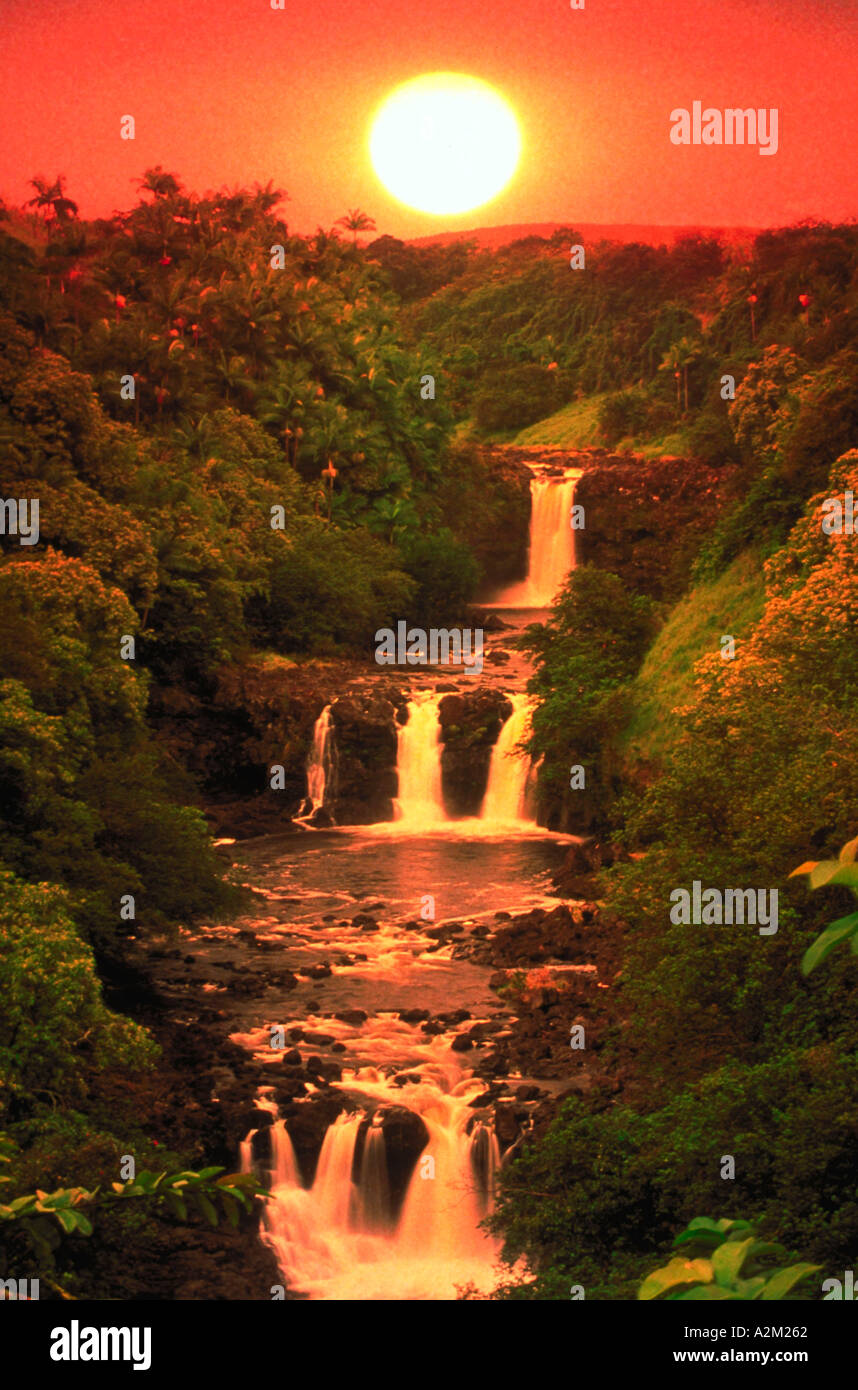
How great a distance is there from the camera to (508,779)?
31938 millimetres

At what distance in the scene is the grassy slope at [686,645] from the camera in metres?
26.8

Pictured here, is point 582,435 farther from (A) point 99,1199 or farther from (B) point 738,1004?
(A) point 99,1199

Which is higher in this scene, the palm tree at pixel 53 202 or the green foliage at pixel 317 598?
the palm tree at pixel 53 202

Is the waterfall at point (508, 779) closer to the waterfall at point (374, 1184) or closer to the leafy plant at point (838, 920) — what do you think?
the waterfall at point (374, 1184)

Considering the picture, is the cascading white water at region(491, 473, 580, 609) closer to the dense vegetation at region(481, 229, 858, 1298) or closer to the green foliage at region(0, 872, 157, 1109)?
the dense vegetation at region(481, 229, 858, 1298)

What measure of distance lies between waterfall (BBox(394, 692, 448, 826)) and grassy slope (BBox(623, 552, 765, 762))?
5971 mm

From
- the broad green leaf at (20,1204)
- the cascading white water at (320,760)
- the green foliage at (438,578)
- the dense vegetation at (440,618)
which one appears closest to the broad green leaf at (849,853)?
the broad green leaf at (20,1204)

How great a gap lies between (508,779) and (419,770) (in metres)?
2.33

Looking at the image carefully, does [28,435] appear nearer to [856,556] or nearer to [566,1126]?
[856,556]

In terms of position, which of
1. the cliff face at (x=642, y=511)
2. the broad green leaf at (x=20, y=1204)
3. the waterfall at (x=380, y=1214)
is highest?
the cliff face at (x=642, y=511)
